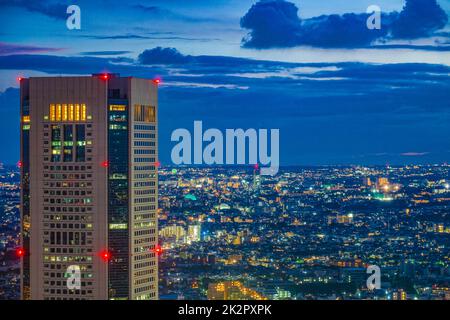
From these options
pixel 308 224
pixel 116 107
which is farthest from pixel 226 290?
pixel 308 224

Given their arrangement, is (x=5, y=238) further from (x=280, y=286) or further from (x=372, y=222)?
(x=372, y=222)

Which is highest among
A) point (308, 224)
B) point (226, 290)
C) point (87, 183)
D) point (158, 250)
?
point (87, 183)

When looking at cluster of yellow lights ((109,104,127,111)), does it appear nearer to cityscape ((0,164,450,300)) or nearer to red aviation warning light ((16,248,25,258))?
cityscape ((0,164,450,300))

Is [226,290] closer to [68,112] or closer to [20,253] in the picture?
[20,253]

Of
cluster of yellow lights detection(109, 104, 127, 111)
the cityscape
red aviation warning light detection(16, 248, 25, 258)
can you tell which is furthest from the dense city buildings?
red aviation warning light detection(16, 248, 25, 258)

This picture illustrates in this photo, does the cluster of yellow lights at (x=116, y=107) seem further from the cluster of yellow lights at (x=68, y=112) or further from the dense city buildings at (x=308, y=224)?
the dense city buildings at (x=308, y=224)
